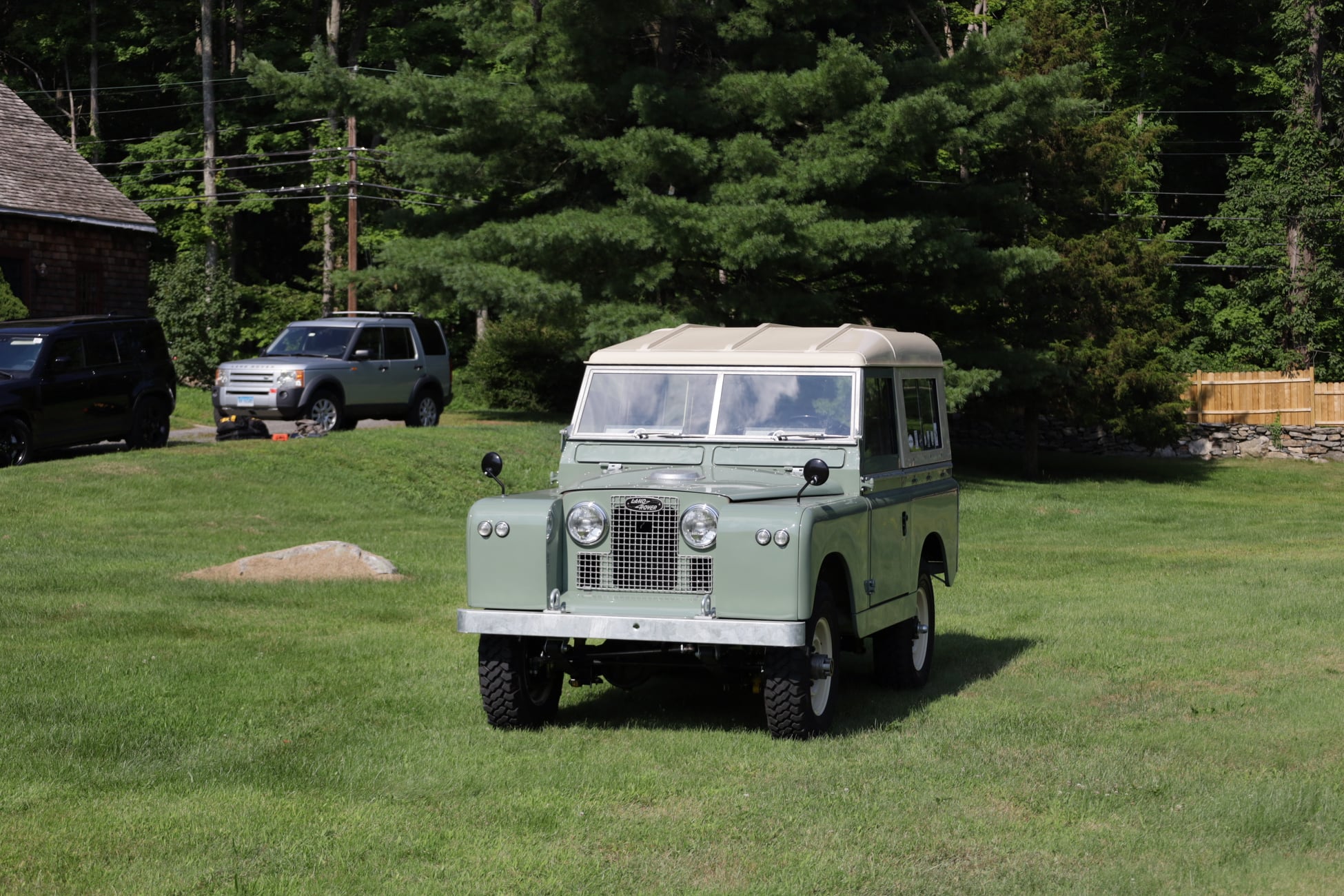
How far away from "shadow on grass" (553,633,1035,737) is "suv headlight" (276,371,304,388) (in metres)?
17.1

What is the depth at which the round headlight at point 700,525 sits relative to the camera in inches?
324

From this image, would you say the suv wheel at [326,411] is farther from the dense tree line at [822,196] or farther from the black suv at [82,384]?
the dense tree line at [822,196]

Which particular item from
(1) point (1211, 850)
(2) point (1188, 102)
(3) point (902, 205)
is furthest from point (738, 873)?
(2) point (1188, 102)

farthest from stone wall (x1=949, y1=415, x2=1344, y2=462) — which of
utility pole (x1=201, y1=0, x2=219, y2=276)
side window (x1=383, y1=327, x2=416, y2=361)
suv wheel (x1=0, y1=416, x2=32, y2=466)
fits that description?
suv wheel (x1=0, y1=416, x2=32, y2=466)

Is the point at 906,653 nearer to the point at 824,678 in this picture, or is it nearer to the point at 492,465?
the point at 824,678

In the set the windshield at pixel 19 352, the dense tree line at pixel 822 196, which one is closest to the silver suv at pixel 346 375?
the dense tree line at pixel 822 196

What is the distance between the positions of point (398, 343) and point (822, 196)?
8.08 m

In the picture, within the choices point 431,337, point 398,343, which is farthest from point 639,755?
point 431,337

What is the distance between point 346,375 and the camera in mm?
27344

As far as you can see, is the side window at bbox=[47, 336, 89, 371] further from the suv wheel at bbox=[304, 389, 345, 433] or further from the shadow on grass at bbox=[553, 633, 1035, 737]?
the shadow on grass at bbox=[553, 633, 1035, 737]

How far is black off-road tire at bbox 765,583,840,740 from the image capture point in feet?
27.1

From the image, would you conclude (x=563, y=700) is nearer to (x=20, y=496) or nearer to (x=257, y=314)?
(x=20, y=496)

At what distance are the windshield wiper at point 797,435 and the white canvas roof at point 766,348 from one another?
0.45 m

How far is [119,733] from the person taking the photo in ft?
27.2
